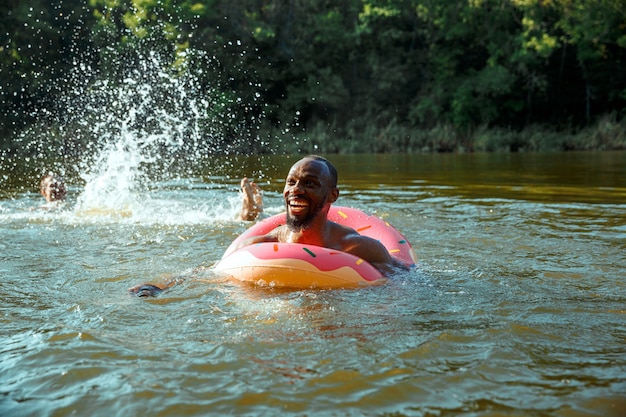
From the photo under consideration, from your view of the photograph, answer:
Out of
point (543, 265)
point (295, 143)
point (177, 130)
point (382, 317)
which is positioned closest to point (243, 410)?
point (382, 317)

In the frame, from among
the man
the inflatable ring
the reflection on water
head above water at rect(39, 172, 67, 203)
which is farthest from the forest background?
the inflatable ring

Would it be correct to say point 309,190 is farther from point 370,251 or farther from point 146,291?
point 146,291

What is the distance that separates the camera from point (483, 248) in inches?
250

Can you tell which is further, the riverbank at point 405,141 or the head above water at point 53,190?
the riverbank at point 405,141

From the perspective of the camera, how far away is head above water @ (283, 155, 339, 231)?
4.53m

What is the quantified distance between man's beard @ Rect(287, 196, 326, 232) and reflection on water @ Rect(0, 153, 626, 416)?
1.66 ft

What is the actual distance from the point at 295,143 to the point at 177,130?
17.6ft

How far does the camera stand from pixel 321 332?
11.8 ft

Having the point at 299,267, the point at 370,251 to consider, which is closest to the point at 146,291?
the point at 299,267

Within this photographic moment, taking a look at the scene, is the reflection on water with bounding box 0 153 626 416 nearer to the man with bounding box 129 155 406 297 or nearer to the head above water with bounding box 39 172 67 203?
the man with bounding box 129 155 406 297

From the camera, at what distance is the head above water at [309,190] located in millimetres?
4531

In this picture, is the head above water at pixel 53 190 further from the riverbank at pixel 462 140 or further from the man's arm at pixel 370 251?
the riverbank at pixel 462 140

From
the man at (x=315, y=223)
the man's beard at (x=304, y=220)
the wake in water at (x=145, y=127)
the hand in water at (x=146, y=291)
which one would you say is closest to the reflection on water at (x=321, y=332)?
the hand in water at (x=146, y=291)

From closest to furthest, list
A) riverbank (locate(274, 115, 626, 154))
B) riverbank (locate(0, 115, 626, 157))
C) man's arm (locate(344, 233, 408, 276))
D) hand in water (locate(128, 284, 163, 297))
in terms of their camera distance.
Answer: hand in water (locate(128, 284, 163, 297)), man's arm (locate(344, 233, 408, 276)), riverbank (locate(0, 115, 626, 157)), riverbank (locate(274, 115, 626, 154))
